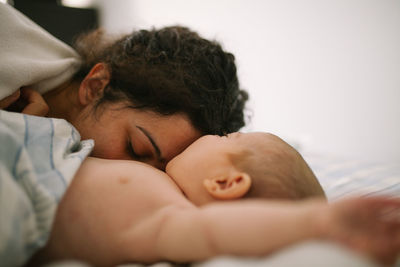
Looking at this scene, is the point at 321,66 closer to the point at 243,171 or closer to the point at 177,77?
the point at 177,77

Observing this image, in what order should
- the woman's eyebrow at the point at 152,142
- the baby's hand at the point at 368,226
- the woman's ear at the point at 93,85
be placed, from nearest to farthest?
the baby's hand at the point at 368,226 → the woman's eyebrow at the point at 152,142 → the woman's ear at the point at 93,85

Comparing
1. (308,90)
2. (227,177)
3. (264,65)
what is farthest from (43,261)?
(264,65)

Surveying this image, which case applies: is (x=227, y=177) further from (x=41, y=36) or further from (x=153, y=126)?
(x=41, y=36)

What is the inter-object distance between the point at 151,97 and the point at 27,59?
0.32 meters

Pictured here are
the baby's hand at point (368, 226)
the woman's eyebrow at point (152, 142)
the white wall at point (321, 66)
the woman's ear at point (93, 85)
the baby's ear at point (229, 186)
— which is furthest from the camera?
the white wall at point (321, 66)

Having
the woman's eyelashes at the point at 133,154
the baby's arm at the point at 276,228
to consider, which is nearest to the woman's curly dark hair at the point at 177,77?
the woman's eyelashes at the point at 133,154

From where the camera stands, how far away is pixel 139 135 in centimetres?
63

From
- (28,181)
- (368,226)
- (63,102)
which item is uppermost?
(368,226)

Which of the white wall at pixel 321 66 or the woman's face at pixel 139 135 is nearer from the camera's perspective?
the woman's face at pixel 139 135

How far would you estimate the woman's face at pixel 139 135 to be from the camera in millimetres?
628

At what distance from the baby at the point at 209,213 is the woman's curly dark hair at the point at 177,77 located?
0.23m

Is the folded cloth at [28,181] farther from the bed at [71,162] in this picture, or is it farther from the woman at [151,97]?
the woman at [151,97]

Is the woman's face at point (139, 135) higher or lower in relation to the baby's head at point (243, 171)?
lower

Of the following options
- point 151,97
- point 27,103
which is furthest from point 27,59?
point 151,97
